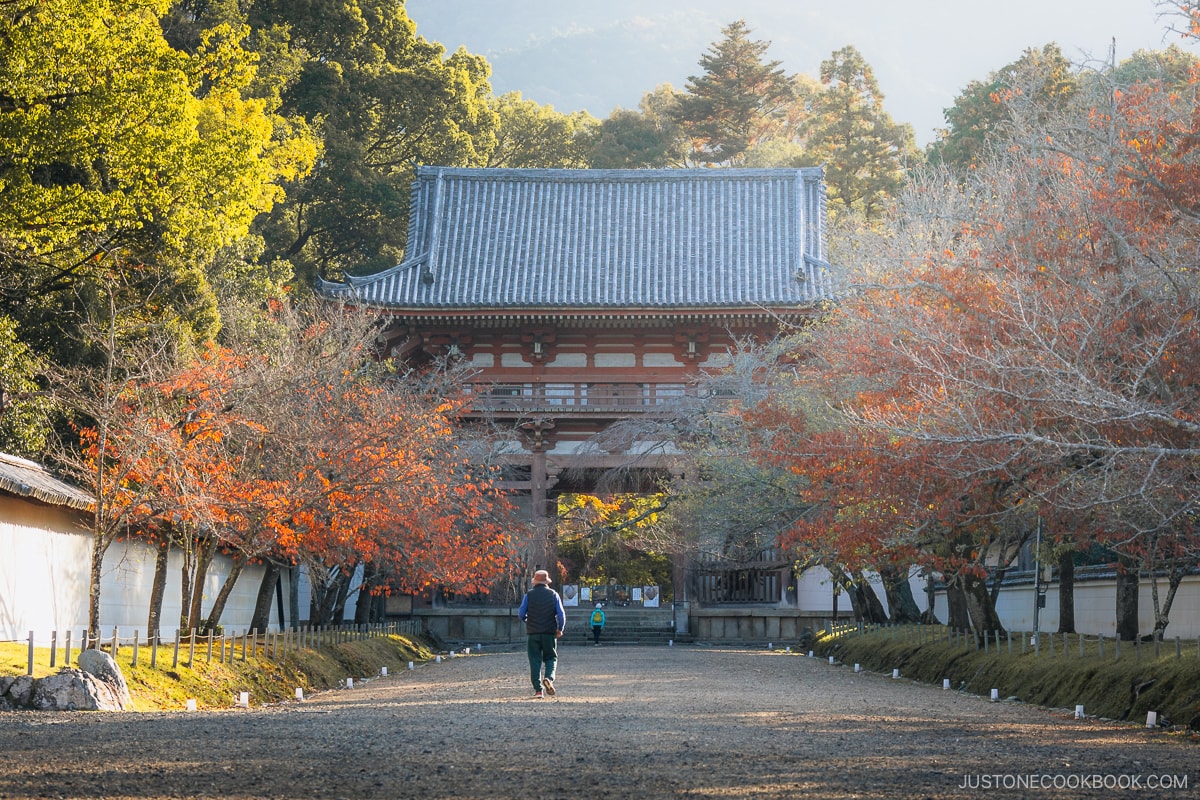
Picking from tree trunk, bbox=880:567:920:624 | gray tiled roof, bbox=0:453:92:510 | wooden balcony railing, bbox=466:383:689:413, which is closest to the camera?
gray tiled roof, bbox=0:453:92:510

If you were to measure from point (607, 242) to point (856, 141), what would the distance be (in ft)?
67.2

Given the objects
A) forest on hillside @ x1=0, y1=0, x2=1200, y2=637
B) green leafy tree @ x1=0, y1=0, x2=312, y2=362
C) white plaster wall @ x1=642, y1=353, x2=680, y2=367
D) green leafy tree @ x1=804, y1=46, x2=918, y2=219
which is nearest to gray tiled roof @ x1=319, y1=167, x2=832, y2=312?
white plaster wall @ x1=642, y1=353, x2=680, y2=367

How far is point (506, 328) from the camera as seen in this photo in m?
32.4

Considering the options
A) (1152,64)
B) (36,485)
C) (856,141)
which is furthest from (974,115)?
(36,485)

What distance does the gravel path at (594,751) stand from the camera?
23.0 ft

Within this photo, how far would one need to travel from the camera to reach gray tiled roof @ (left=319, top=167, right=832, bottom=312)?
3244 centimetres

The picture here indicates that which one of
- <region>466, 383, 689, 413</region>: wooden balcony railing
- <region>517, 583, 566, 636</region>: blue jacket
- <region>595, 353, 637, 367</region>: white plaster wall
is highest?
<region>595, 353, 637, 367</region>: white plaster wall

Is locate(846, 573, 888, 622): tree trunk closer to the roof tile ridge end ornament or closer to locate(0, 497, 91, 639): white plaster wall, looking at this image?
the roof tile ridge end ornament

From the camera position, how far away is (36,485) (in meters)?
16.0

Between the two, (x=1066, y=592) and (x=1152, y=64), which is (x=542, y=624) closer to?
(x=1066, y=592)

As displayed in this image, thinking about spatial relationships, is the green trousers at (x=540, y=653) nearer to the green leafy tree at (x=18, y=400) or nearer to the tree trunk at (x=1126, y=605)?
the tree trunk at (x=1126, y=605)

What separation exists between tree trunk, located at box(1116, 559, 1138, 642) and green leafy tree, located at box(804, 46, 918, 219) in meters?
34.3

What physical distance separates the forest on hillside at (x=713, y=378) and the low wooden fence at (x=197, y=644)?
70 cm

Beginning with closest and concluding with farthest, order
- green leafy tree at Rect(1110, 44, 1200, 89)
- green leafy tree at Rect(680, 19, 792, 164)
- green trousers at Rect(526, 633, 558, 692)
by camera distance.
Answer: green trousers at Rect(526, 633, 558, 692) < green leafy tree at Rect(1110, 44, 1200, 89) < green leafy tree at Rect(680, 19, 792, 164)
